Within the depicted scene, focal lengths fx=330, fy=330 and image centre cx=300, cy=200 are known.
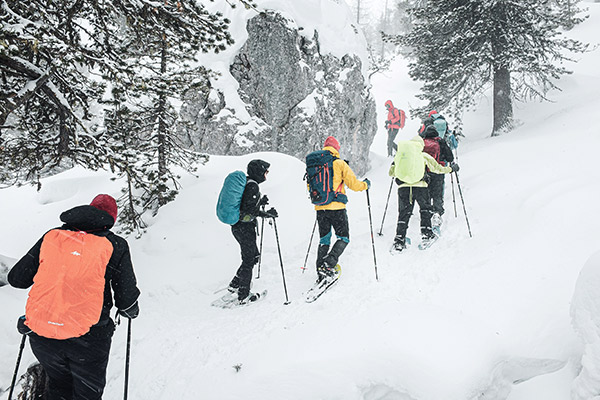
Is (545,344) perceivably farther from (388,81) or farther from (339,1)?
(388,81)

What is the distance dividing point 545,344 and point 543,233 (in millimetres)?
2743

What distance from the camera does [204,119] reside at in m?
12.5

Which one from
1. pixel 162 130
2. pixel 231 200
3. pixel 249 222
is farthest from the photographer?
pixel 162 130

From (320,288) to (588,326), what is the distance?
3.40 metres

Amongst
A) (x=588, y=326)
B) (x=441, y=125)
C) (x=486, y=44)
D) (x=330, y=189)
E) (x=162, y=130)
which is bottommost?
(x=588, y=326)

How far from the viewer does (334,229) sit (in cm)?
577

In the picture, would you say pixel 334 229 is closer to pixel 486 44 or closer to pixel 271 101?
pixel 271 101

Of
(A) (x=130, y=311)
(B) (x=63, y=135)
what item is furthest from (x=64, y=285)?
(B) (x=63, y=135)

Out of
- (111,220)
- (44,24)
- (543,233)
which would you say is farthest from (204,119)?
(543,233)

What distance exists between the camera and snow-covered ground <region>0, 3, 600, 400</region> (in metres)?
3.52

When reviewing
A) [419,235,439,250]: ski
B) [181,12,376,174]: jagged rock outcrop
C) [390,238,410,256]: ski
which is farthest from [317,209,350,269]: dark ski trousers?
[181,12,376,174]: jagged rock outcrop

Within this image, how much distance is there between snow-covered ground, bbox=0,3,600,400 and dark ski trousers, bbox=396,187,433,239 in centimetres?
49

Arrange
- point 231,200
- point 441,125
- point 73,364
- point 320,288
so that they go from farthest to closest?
1. point 441,125
2. point 320,288
3. point 231,200
4. point 73,364

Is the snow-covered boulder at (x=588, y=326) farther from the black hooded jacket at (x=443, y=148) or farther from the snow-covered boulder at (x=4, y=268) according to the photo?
the snow-covered boulder at (x=4, y=268)
